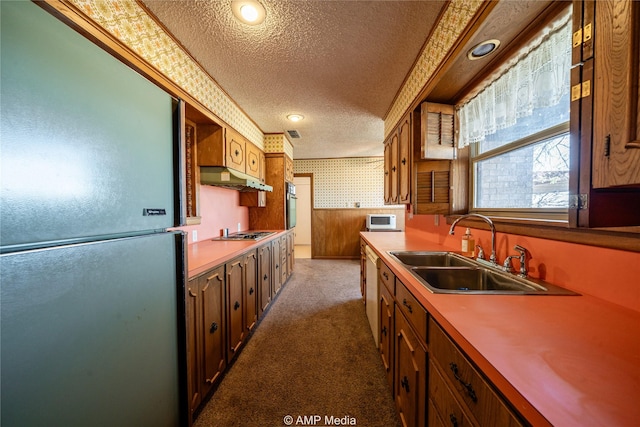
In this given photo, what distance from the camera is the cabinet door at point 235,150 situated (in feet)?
7.86

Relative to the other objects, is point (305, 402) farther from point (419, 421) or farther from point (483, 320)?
point (483, 320)

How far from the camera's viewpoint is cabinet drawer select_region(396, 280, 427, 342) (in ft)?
2.99

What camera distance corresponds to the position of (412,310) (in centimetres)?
104

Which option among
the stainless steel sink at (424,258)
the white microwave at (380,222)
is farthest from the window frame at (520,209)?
the white microwave at (380,222)

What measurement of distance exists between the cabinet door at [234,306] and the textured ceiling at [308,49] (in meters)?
1.66

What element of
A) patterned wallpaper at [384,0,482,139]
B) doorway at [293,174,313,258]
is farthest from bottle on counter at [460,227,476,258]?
doorway at [293,174,313,258]

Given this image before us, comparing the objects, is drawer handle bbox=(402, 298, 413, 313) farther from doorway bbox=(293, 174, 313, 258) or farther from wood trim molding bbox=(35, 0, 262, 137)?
doorway bbox=(293, 174, 313, 258)

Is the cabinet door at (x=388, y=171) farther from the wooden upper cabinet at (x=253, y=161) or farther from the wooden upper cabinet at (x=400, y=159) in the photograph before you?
the wooden upper cabinet at (x=253, y=161)

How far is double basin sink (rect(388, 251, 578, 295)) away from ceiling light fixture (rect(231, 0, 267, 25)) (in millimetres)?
1807

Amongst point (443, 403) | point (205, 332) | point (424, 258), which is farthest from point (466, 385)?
point (205, 332)

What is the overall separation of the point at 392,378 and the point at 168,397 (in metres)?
1.20

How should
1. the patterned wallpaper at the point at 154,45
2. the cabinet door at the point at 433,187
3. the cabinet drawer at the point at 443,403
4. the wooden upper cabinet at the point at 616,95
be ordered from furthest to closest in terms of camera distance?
the cabinet door at the point at 433,187, the patterned wallpaper at the point at 154,45, the cabinet drawer at the point at 443,403, the wooden upper cabinet at the point at 616,95

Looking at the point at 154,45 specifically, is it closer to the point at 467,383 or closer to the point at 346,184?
the point at 467,383

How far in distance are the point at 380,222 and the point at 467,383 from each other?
447 cm
